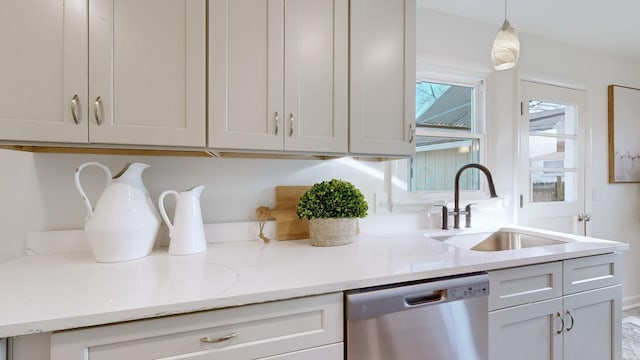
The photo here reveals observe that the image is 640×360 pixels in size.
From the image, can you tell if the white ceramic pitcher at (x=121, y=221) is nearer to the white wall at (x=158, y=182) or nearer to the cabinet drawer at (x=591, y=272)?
the white wall at (x=158, y=182)

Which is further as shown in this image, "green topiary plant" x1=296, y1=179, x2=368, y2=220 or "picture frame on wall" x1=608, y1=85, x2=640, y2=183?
"picture frame on wall" x1=608, y1=85, x2=640, y2=183

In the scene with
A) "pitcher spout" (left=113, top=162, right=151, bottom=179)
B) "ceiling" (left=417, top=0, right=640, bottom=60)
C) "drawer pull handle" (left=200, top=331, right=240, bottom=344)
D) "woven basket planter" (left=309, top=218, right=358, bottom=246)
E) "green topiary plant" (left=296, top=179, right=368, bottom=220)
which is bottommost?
"drawer pull handle" (left=200, top=331, right=240, bottom=344)

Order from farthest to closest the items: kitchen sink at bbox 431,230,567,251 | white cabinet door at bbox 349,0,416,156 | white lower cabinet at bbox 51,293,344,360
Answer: kitchen sink at bbox 431,230,567,251, white cabinet door at bbox 349,0,416,156, white lower cabinet at bbox 51,293,344,360

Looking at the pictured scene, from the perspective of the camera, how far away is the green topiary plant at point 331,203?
141cm

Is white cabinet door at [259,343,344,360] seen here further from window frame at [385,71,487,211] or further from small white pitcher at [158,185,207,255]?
window frame at [385,71,487,211]

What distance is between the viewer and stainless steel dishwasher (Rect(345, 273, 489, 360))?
0.97m

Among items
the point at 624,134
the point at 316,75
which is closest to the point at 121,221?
the point at 316,75

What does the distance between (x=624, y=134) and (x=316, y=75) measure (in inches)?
121

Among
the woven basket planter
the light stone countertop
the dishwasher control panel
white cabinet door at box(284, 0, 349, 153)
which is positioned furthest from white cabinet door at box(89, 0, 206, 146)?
the dishwasher control panel

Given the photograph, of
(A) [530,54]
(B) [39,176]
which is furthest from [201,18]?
(A) [530,54]

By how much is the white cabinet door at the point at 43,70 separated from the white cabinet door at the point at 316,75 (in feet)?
2.43

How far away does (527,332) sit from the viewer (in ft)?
4.09

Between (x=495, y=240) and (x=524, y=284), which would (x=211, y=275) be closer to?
(x=524, y=284)

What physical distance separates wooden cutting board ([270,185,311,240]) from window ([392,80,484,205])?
0.63m
